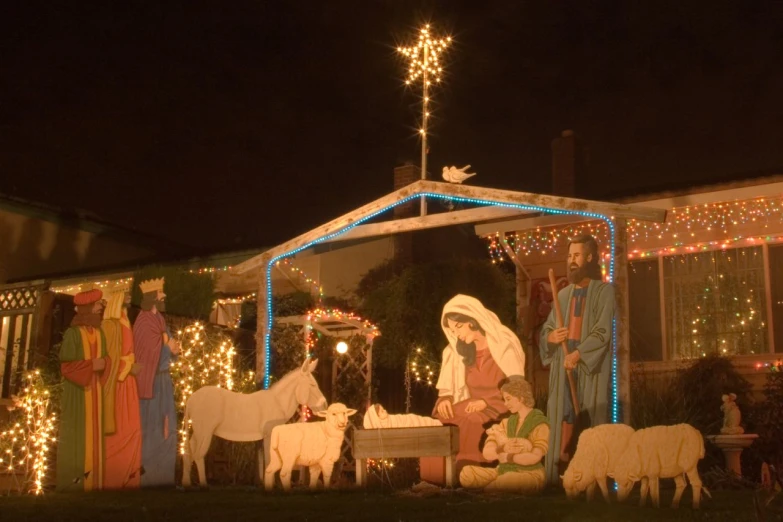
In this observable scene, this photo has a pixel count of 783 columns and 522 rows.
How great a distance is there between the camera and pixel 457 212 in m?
12.4

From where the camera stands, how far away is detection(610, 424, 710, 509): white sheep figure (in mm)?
8469

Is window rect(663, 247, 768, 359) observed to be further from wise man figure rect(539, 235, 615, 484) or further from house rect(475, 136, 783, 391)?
wise man figure rect(539, 235, 615, 484)

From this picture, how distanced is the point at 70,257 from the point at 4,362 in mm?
8575

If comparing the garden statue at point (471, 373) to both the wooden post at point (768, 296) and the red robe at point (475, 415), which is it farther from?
the wooden post at point (768, 296)

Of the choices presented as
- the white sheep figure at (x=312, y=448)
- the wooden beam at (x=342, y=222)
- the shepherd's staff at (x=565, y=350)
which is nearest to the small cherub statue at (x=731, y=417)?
the shepherd's staff at (x=565, y=350)

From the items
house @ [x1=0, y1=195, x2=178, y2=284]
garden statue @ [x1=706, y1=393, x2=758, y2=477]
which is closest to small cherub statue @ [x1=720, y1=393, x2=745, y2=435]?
garden statue @ [x1=706, y1=393, x2=758, y2=477]

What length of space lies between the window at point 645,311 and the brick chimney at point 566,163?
6.55 ft

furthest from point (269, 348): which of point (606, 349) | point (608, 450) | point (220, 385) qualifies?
point (608, 450)

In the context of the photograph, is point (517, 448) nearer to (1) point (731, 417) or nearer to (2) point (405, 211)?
(1) point (731, 417)

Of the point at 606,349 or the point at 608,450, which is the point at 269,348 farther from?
the point at 608,450

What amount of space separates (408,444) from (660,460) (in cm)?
350

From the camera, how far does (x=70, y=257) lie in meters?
22.6

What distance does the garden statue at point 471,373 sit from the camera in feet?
38.3

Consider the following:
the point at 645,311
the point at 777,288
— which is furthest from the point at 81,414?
the point at 777,288
